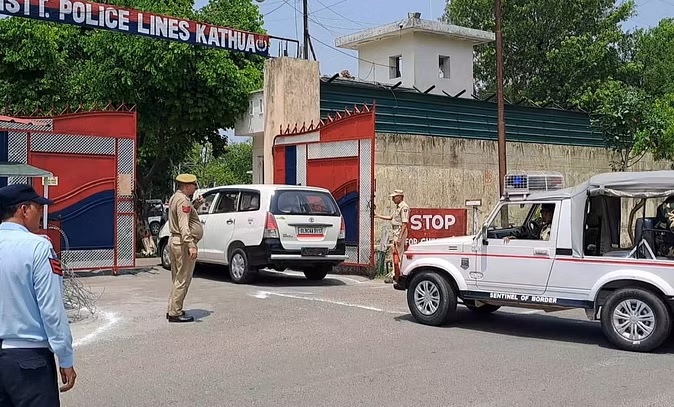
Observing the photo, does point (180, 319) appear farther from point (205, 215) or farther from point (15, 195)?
point (15, 195)

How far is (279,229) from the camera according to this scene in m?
13.1

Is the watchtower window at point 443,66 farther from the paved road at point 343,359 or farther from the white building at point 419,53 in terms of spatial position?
the paved road at point 343,359

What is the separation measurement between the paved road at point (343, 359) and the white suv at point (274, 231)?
59.3 inches

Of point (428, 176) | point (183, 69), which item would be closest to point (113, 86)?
point (183, 69)

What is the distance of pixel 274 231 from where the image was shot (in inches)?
515

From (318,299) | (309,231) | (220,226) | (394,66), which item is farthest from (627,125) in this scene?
(318,299)

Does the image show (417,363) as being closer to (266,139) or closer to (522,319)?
(522,319)

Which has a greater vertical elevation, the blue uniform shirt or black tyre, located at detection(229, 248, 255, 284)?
the blue uniform shirt

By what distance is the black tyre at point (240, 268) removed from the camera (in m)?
13.4

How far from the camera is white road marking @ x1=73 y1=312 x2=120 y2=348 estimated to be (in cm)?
866

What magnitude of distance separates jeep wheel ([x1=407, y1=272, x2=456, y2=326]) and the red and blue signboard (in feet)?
31.4

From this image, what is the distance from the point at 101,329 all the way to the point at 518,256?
16.9ft

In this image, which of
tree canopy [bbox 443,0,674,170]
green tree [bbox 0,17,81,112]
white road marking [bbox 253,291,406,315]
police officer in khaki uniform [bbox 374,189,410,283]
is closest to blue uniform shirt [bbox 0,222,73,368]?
white road marking [bbox 253,291,406,315]

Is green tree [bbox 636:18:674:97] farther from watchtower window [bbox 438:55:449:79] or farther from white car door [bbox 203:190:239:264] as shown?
white car door [bbox 203:190:239:264]
